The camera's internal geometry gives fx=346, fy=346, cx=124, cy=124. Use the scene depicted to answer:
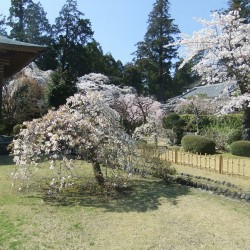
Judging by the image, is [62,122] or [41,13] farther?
[41,13]

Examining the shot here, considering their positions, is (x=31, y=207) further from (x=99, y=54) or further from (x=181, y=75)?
(x=181, y=75)

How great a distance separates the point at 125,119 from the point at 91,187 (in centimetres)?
1564

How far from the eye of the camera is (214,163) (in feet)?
39.6

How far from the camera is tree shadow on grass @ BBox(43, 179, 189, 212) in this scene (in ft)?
23.1

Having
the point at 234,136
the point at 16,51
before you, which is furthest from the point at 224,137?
the point at 16,51

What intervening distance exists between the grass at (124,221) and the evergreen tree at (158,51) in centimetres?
3743

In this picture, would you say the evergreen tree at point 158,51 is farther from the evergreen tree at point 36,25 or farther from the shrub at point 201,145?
the shrub at point 201,145

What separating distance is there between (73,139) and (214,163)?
6.07 meters

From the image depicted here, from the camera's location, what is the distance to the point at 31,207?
681cm

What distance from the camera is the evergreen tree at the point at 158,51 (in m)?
44.6

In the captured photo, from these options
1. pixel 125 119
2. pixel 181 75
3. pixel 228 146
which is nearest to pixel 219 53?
pixel 228 146

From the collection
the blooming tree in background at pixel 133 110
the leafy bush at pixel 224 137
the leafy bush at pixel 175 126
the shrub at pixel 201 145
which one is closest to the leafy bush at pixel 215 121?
the leafy bush at pixel 175 126

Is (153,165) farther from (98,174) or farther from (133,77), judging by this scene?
(133,77)

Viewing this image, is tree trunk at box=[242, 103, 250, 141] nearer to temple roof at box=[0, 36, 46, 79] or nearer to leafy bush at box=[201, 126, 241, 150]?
leafy bush at box=[201, 126, 241, 150]
